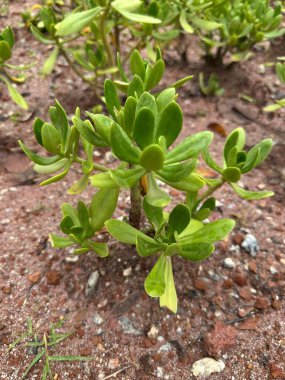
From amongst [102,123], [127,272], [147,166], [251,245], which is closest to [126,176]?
[147,166]

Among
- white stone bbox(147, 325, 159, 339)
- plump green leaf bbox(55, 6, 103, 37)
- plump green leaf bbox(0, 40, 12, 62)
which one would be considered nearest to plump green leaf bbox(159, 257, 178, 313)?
white stone bbox(147, 325, 159, 339)

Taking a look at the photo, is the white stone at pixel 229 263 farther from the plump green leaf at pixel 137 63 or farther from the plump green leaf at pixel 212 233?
the plump green leaf at pixel 137 63

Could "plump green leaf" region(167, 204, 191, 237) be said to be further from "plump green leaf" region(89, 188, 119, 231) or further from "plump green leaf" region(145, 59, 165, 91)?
"plump green leaf" region(145, 59, 165, 91)

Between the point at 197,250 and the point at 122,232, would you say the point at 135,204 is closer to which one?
the point at 122,232

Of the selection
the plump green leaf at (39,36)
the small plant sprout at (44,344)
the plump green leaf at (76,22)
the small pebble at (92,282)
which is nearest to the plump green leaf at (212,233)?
the small pebble at (92,282)

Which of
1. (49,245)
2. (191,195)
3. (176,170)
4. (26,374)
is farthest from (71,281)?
(176,170)

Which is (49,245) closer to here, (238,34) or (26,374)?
(26,374)
